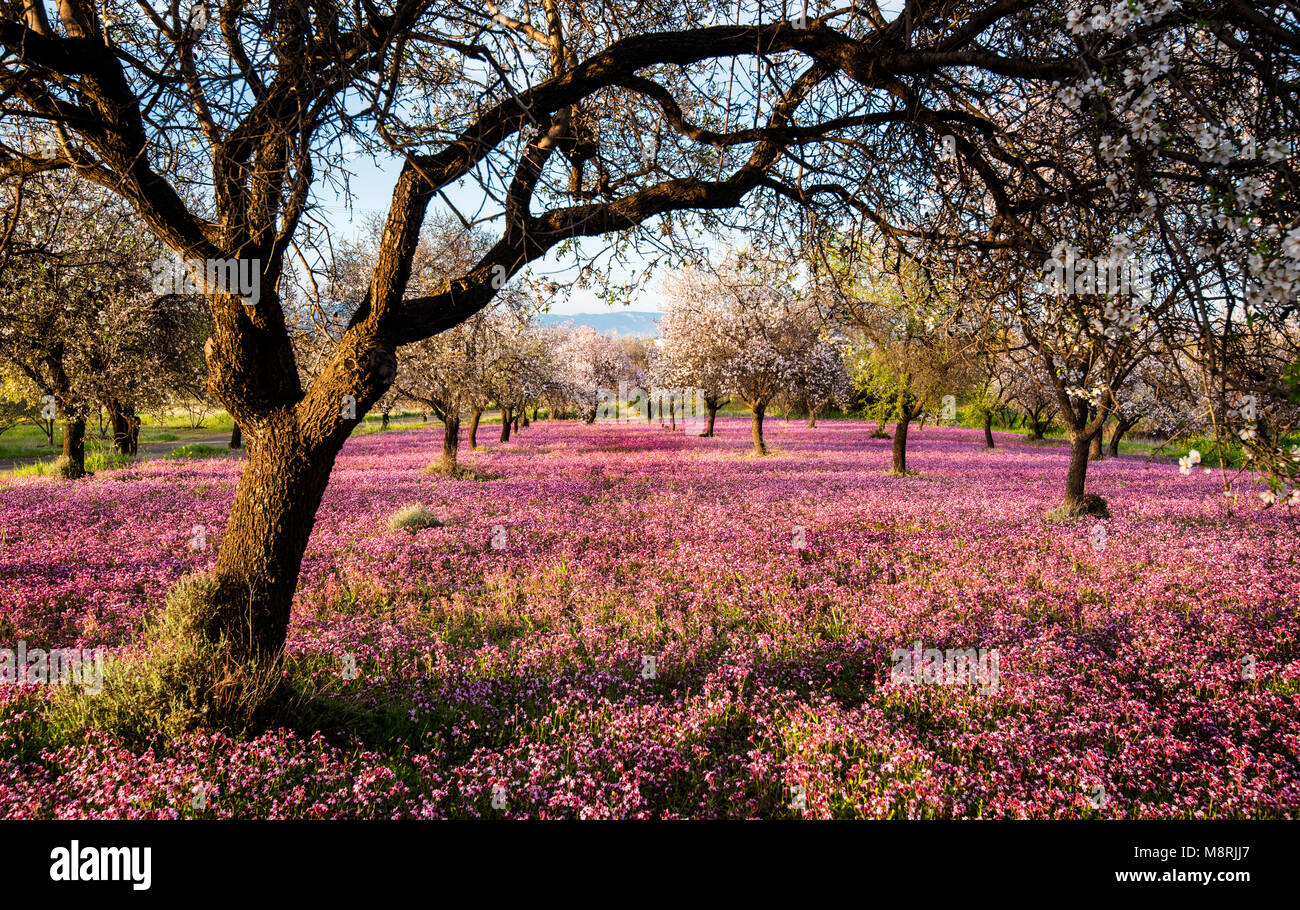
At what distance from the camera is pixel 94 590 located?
7.50 m

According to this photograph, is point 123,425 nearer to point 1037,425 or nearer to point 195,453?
Result: point 195,453

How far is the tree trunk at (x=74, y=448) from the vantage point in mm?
17797

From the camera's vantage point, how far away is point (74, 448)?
710 inches

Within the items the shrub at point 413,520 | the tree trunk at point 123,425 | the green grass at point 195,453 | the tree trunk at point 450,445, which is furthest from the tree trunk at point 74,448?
the shrub at point 413,520

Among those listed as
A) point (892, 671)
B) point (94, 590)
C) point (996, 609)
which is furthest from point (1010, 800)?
point (94, 590)

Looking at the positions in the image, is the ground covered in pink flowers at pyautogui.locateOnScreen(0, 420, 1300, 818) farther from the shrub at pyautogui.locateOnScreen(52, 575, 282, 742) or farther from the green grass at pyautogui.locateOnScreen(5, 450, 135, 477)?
the green grass at pyautogui.locateOnScreen(5, 450, 135, 477)

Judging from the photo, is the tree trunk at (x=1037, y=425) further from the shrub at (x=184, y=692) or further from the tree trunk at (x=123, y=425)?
the tree trunk at (x=123, y=425)

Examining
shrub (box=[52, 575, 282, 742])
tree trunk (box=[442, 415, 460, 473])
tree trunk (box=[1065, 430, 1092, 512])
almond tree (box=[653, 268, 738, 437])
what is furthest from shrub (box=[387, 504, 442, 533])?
almond tree (box=[653, 268, 738, 437])

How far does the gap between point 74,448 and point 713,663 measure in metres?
23.6

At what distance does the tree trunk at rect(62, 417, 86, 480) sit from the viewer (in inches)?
701

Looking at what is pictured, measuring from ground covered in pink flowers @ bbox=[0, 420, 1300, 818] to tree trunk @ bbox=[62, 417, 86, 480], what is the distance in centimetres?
607

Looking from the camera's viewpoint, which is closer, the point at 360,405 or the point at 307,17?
the point at 307,17
